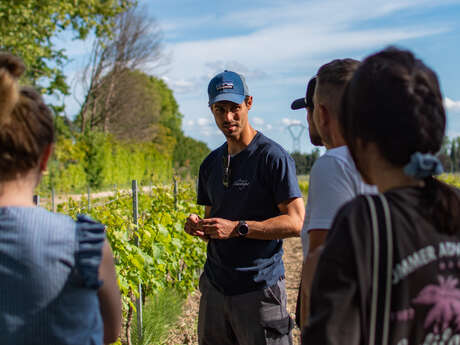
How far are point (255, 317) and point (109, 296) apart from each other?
1.34 meters

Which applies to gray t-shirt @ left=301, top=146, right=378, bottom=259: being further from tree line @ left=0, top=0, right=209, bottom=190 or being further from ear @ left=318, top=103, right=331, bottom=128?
tree line @ left=0, top=0, right=209, bottom=190

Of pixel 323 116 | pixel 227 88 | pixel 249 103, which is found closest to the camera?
pixel 323 116

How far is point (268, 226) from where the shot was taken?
2783mm

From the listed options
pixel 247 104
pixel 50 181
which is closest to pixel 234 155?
pixel 247 104

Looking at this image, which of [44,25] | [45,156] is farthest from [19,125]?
[44,25]

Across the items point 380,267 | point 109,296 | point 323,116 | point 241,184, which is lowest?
point 109,296

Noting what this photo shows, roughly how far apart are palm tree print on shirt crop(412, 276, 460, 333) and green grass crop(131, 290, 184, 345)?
400 centimetres

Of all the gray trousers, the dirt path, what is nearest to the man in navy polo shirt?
the gray trousers

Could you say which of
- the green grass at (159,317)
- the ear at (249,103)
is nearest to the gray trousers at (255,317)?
the ear at (249,103)

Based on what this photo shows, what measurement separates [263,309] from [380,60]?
1.82 metres

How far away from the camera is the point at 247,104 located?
10.8 feet

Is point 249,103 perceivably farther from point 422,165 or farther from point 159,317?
point 159,317

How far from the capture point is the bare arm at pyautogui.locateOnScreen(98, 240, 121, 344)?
60.6 inches

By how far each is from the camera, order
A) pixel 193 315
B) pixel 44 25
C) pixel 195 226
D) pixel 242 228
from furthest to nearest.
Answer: pixel 44 25 < pixel 193 315 < pixel 195 226 < pixel 242 228
